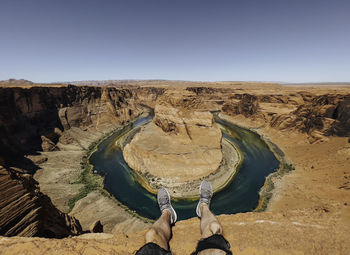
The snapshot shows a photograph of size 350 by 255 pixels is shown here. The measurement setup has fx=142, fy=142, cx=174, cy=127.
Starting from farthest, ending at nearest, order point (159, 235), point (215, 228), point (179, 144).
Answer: point (179, 144)
point (215, 228)
point (159, 235)

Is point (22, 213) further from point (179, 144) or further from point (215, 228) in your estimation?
point (179, 144)

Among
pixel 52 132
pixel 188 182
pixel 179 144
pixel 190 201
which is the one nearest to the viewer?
pixel 190 201

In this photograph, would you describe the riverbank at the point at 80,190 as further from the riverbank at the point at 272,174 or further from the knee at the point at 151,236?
the riverbank at the point at 272,174

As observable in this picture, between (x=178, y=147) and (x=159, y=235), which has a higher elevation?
(x=159, y=235)

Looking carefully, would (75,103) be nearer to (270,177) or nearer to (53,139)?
(53,139)

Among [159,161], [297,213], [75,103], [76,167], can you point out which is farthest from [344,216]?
[75,103]

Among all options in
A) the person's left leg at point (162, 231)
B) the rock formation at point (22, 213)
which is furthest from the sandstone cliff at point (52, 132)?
the person's left leg at point (162, 231)

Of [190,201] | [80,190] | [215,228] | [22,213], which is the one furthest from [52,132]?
[215,228]
